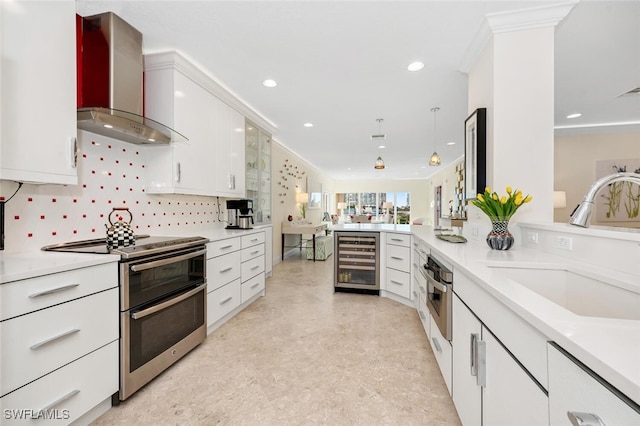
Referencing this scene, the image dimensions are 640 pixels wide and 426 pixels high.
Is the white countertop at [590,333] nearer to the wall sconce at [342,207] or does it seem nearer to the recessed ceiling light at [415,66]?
the recessed ceiling light at [415,66]

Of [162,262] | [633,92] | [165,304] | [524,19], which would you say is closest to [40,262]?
Answer: [162,262]

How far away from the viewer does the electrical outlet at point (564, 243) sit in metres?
1.39

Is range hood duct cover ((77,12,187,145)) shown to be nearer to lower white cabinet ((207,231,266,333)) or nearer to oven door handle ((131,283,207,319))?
lower white cabinet ((207,231,266,333))

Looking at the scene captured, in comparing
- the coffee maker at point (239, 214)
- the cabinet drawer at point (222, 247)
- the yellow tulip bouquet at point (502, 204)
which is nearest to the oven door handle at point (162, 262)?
the cabinet drawer at point (222, 247)

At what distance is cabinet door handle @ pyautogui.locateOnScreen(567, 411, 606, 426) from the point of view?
48 centimetres

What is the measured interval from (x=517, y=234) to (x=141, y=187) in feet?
10.3

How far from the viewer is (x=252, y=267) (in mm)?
3162

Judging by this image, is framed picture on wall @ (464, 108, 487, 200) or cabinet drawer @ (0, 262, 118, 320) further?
framed picture on wall @ (464, 108, 487, 200)

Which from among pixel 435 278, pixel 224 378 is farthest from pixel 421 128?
pixel 224 378

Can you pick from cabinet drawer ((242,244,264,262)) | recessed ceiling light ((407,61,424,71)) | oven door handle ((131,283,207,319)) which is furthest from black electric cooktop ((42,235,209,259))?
recessed ceiling light ((407,61,424,71))

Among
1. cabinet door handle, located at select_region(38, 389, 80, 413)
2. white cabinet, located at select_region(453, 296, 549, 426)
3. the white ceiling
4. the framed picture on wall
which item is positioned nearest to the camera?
white cabinet, located at select_region(453, 296, 549, 426)

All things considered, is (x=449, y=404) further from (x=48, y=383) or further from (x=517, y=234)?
(x=48, y=383)

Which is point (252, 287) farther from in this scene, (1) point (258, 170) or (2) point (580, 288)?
(2) point (580, 288)

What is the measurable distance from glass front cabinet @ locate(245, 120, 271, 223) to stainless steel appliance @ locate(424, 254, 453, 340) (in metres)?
2.75
